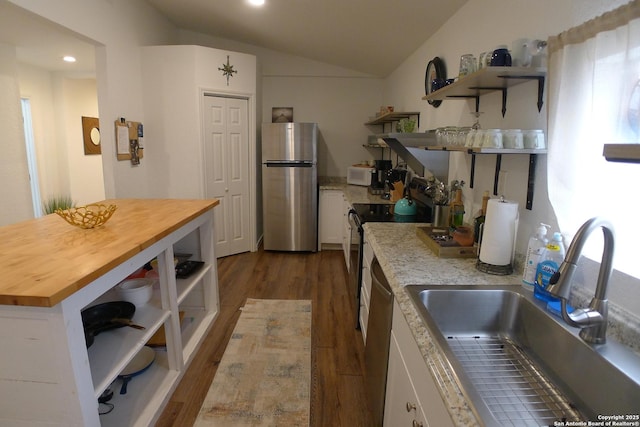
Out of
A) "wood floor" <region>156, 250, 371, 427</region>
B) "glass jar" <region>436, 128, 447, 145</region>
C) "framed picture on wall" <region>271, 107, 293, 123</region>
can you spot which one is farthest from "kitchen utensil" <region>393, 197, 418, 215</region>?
"framed picture on wall" <region>271, 107, 293, 123</region>

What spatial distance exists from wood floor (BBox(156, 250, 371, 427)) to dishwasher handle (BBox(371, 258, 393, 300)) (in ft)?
2.55

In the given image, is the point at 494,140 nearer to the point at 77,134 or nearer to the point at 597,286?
the point at 597,286

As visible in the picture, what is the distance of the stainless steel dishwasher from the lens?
58.4 inches

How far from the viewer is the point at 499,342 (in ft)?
4.10

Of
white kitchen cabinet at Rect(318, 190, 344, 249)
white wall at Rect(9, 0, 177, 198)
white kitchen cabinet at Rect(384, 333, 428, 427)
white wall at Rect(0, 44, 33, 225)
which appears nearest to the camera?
white kitchen cabinet at Rect(384, 333, 428, 427)

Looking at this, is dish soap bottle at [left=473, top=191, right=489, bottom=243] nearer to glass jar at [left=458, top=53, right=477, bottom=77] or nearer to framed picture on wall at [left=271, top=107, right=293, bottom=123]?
glass jar at [left=458, top=53, right=477, bottom=77]

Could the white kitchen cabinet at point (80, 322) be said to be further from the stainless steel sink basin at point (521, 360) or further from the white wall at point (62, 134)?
the white wall at point (62, 134)

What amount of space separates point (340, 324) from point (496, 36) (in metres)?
2.19

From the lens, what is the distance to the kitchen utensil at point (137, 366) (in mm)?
1892

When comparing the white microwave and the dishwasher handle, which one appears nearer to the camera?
the dishwasher handle

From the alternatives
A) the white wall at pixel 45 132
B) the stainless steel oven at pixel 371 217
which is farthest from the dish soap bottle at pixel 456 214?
the white wall at pixel 45 132

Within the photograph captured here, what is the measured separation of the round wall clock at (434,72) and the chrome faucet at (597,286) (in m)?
1.92

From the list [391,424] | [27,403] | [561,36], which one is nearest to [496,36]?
[561,36]

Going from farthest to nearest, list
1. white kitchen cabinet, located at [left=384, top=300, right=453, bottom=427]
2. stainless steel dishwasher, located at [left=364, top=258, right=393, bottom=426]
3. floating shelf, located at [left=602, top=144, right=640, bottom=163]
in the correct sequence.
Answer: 1. stainless steel dishwasher, located at [left=364, top=258, right=393, bottom=426]
2. white kitchen cabinet, located at [left=384, top=300, right=453, bottom=427]
3. floating shelf, located at [left=602, top=144, right=640, bottom=163]
